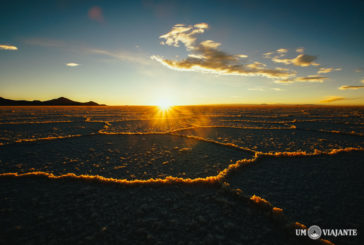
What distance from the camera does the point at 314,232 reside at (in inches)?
148

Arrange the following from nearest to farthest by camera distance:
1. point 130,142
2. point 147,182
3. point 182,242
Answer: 1. point 182,242
2. point 147,182
3. point 130,142

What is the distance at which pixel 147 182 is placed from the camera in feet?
18.9

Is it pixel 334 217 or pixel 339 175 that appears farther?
pixel 339 175

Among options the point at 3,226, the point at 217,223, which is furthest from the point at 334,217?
the point at 3,226

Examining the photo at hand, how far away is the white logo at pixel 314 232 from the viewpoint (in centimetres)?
361

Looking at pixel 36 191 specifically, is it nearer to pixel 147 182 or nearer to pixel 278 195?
pixel 147 182

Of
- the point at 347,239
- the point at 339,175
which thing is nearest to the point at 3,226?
the point at 347,239

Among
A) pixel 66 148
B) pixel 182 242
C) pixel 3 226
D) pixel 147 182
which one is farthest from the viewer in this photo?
pixel 66 148

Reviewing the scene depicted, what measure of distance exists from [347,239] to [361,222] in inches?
32.1

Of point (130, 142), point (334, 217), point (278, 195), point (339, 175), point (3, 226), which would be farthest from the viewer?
point (130, 142)

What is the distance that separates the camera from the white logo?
11.9 ft

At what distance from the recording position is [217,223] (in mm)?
4004

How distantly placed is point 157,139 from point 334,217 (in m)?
9.81

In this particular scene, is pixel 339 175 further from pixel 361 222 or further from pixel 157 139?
→ pixel 157 139
